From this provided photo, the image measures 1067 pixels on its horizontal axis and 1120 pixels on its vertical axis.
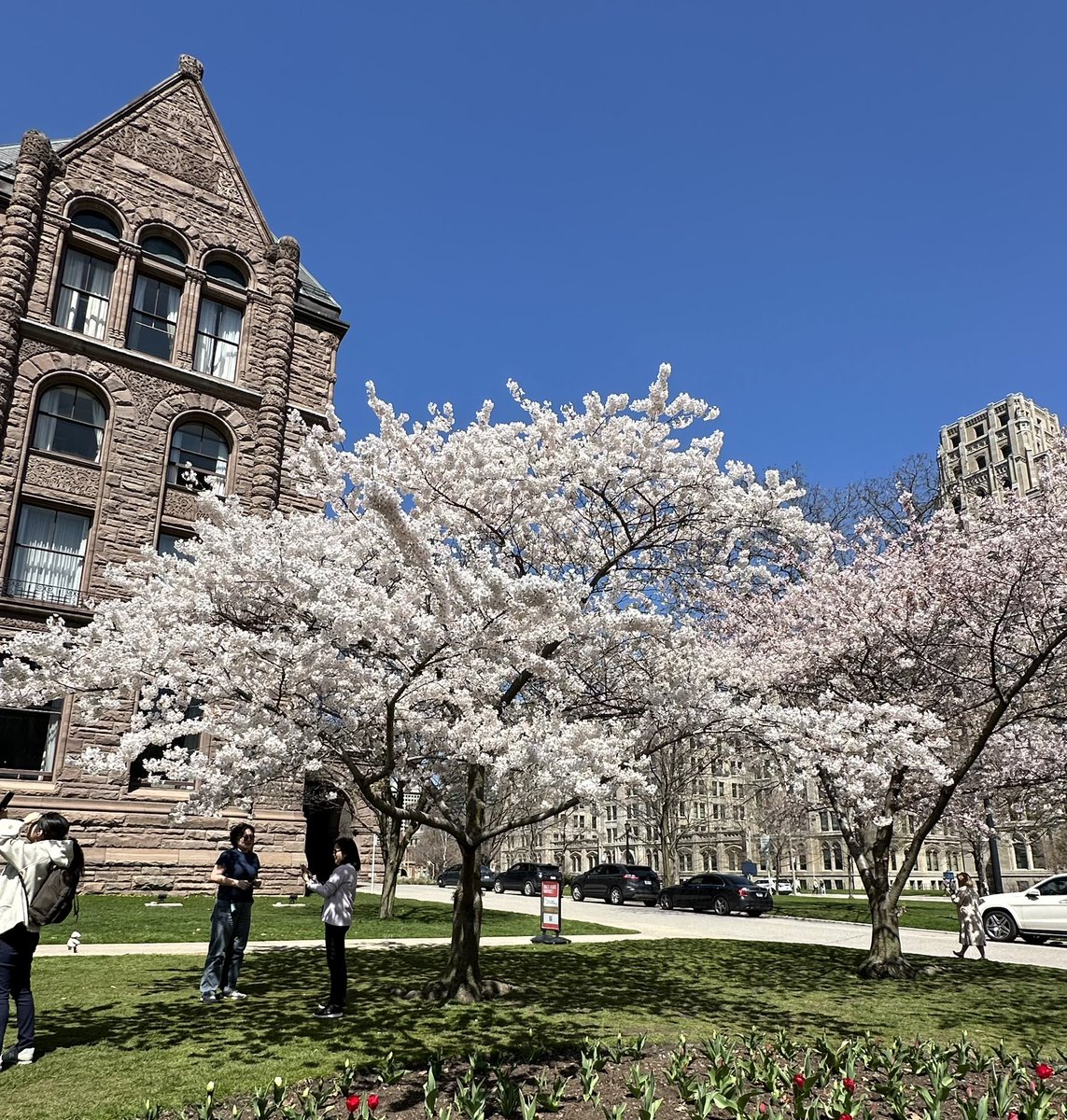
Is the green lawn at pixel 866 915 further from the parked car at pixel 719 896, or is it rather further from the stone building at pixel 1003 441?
the stone building at pixel 1003 441

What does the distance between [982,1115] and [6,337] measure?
76.9 ft

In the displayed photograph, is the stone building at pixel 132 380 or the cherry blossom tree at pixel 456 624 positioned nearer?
the cherry blossom tree at pixel 456 624

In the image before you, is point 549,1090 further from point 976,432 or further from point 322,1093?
point 976,432

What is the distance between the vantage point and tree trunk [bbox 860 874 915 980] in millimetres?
13016

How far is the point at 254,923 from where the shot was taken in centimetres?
1694

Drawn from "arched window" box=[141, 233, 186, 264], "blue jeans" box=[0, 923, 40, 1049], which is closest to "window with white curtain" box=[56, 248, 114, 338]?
"arched window" box=[141, 233, 186, 264]

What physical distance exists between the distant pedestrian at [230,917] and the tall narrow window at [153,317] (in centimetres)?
1788

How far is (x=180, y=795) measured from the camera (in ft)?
67.0

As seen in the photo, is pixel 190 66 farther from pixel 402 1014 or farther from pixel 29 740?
pixel 402 1014

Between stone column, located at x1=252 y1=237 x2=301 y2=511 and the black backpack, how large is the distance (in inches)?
659

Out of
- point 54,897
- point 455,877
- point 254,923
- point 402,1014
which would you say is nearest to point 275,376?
point 254,923

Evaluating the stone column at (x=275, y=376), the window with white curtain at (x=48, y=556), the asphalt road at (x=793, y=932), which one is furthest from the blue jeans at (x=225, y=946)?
the stone column at (x=275, y=376)

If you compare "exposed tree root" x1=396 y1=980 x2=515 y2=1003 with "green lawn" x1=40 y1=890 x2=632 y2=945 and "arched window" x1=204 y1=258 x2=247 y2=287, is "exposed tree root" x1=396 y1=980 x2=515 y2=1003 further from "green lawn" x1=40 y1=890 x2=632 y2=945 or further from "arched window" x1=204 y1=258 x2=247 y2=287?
"arched window" x1=204 y1=258 x2=247 y2=287

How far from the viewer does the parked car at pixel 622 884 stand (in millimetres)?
35781
